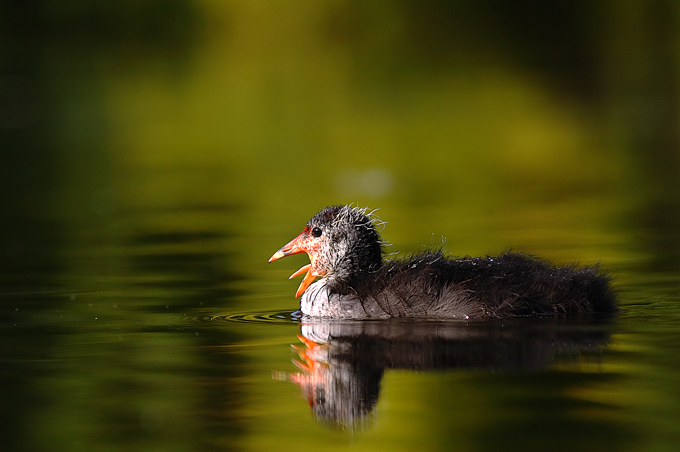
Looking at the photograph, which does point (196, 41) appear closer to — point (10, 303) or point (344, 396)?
point (10, 303)

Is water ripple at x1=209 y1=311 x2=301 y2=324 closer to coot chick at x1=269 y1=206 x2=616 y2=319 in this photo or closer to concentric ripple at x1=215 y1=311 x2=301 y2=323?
concentric ripple at x1=215 y1=311 x2=301 y2=323

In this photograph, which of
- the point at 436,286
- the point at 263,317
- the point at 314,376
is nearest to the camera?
the point at 314,376

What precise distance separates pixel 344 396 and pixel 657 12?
121ft

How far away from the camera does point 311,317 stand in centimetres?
897

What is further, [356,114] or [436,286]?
[356,114]

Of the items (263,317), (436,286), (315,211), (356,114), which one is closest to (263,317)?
(263,317)

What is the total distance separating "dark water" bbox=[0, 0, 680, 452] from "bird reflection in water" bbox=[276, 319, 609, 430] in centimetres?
3

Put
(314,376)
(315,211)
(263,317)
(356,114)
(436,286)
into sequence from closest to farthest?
(314,376) → (436,286) → (263,317) → (315,211) → (356,114)

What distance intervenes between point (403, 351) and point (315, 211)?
7.88 metres

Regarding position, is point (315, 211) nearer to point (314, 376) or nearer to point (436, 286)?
point (436, 286)

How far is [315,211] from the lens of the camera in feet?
50.4

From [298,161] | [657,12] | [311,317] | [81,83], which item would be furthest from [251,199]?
[657,12]

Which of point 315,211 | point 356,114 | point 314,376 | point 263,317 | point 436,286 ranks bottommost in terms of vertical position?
point 314,376

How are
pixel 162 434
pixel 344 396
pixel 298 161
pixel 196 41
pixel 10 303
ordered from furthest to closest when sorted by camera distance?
pixel 196 41 → pixel 298 161 → pixel 10 303 → pixel 344 396 → pixel 162 434
